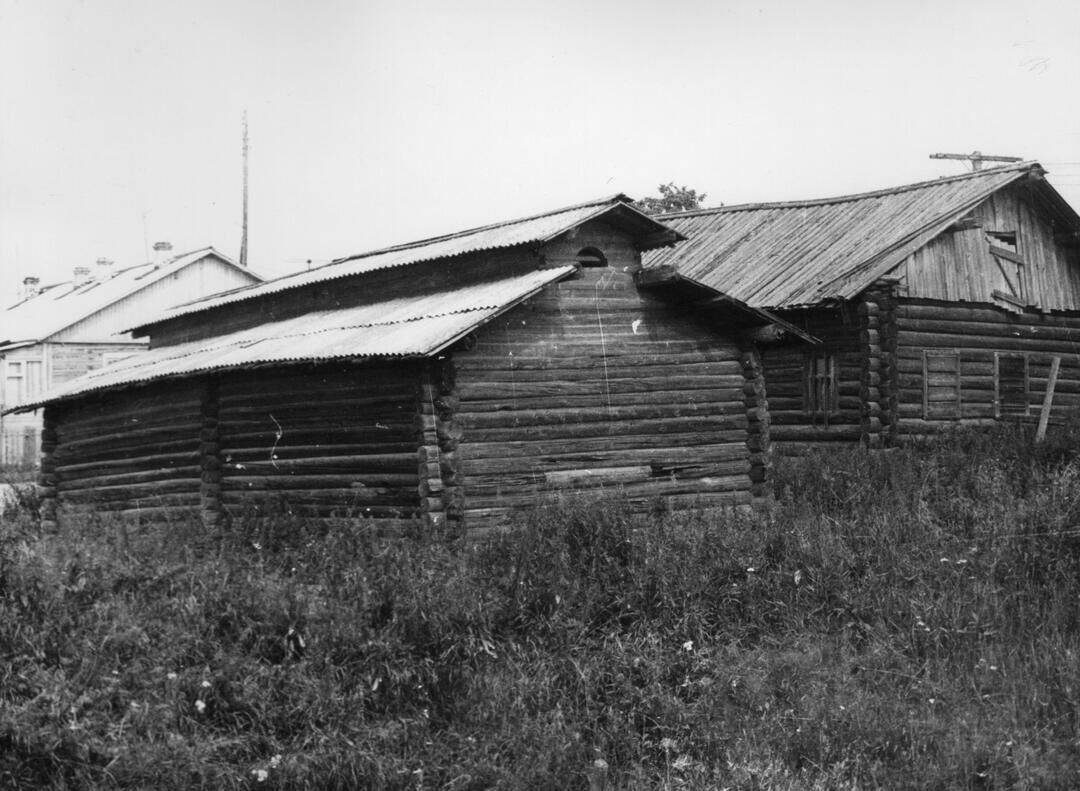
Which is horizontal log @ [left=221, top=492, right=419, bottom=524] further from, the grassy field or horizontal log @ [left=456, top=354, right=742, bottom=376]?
the grassy field

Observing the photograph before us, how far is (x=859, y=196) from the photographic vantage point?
83.8ft

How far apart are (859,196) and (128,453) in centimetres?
1445

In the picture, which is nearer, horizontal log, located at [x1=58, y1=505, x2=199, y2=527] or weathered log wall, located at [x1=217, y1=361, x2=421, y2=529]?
weathered log wall, located at [x1=217, y1=361, x2=421, y2=529]

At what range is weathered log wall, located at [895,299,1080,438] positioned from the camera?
2227 cm

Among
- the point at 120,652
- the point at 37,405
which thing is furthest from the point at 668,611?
the point at 37,405

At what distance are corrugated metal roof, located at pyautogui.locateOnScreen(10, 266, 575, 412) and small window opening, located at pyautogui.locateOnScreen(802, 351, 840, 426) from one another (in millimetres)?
7566

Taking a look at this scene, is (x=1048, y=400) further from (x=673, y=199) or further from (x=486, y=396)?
(x=673, y=199)

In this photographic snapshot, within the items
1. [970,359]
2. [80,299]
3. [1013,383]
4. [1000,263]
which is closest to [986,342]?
[970,359]

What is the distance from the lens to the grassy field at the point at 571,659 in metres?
8.86

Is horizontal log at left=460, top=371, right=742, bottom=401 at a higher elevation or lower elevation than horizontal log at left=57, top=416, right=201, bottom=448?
higher

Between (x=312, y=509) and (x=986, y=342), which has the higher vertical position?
(x=986, y=342)

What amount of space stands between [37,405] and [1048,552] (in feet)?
53.8

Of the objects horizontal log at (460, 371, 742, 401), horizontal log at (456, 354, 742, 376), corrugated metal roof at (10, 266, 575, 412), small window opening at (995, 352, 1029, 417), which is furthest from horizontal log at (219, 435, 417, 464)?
small window opening at (995, 352, 1029, 417)

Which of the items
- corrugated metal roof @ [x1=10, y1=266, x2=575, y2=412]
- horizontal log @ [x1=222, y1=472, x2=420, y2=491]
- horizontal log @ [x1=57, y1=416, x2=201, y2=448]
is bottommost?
horizontal log @ [x1=222, y1=472, x2=420, y2=491]
